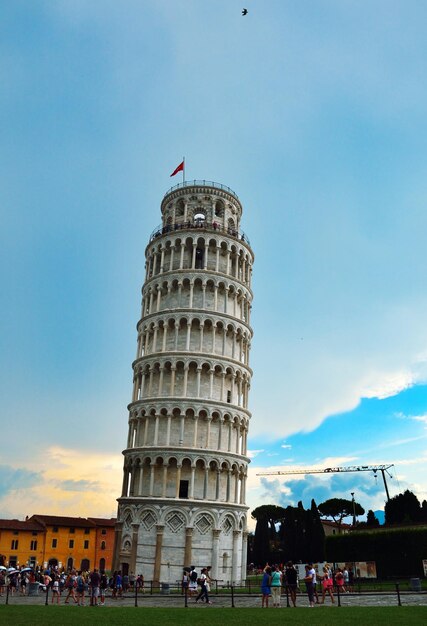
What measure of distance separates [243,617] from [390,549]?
3932 centimetres

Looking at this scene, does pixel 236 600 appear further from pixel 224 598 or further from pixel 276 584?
pixel 276 584

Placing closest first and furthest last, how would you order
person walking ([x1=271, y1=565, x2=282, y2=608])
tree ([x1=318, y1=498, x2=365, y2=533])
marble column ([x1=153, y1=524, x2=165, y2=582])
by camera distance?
person walking ([x1=271, y1=565, x2=282, y2=608]) → marble column ([x1=153, y1=524, x2=165, y2=582]) → tree ([x1=318, y1=498, x2=365, y2=533])

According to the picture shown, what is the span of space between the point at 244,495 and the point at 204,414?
30.7 feet

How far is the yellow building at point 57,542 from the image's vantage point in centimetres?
9138

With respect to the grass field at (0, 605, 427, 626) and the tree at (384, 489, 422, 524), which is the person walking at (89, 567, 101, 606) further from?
the tree at (384, 489, 422, 524)

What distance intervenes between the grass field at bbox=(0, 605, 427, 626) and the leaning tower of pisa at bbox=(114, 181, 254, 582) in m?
26.6

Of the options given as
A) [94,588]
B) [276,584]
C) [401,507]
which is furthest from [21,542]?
[276,584]

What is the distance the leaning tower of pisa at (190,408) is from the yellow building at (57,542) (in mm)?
46973

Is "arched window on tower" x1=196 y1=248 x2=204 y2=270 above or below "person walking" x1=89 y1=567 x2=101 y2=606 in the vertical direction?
above

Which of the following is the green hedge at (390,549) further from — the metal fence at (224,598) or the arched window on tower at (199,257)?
the arched window on tower at (199,257)

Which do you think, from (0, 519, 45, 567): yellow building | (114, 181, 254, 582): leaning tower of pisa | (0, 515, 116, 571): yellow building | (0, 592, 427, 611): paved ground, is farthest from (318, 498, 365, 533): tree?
(0, 592, 427, 611): paved ground

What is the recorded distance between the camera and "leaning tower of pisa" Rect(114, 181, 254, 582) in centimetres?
4947

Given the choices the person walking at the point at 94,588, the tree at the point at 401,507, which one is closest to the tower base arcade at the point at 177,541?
the person walking at the point at 94,588

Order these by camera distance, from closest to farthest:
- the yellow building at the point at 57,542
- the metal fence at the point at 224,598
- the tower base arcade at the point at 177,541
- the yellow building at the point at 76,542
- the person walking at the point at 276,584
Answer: the person walking at the point at 276,584
the metal fence at the point at 224,598
the tower base arcade at the point at 177,541
the yellow building at the point at 57,542
the yellow building at the point at 76,542
